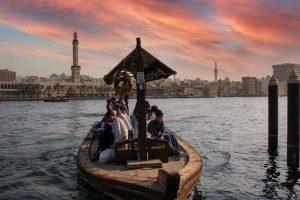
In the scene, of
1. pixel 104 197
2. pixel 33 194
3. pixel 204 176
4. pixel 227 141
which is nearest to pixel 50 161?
pixel 33 194

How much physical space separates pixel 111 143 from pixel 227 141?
841 inches

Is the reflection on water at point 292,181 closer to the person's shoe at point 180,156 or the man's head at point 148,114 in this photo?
the person's shoe at point 180,156

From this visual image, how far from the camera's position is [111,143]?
45.5 feet

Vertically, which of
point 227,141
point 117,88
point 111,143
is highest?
point 117,88

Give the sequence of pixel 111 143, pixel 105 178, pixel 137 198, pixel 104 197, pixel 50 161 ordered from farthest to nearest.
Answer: pixel 50 161 → pixel 111 143 → pixel 104 197 → pixel 105 178 → pixel 137 198

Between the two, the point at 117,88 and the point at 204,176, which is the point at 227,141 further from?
the point at 117,88

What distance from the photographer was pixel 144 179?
1068cm

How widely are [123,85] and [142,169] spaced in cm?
709

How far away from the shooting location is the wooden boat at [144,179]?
32.1ft

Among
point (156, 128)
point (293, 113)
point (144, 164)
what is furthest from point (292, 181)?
point (144, 164)

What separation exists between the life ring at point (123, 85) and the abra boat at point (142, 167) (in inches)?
124

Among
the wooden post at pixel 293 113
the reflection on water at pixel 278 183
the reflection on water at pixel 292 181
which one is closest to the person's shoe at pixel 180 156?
the reflection on water at pixel 278 183

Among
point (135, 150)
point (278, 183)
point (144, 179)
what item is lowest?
point (278, 183)

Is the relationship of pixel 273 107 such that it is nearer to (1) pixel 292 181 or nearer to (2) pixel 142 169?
(1) pixel 292 181
